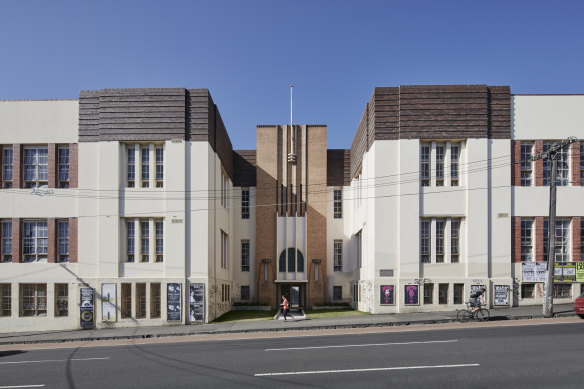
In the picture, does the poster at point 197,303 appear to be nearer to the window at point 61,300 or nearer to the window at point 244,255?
the window at point 61,300

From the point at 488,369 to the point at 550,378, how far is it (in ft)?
4.61

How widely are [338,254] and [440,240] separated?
13.1 metres

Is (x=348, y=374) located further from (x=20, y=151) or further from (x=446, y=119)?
(x=20, y=151)

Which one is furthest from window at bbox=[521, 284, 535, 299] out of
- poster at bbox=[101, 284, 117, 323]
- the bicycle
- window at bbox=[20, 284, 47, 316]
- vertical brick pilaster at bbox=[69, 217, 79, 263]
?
window at bbox=[20, 284, 47, 316]

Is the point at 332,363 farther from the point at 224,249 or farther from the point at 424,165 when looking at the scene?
the point at 224,249

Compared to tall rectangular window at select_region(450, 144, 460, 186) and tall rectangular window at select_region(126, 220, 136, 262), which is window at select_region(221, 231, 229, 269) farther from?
tall rectangular window at select_region(450, 144, 460, 186)

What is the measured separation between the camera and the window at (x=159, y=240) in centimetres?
2934

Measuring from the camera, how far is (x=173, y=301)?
93.2 feet

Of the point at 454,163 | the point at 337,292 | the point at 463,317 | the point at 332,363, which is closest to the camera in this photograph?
the point at 332,363

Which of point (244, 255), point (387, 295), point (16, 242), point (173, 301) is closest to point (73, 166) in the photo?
point (16, 242)

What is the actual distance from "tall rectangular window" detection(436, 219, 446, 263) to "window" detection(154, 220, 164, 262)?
49.9 ft

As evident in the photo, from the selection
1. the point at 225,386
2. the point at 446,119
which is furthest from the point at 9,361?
the point at 446,119

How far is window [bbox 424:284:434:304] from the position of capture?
95.1 ft

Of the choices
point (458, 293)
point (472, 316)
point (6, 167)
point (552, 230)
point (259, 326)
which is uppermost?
point (6, 167)
